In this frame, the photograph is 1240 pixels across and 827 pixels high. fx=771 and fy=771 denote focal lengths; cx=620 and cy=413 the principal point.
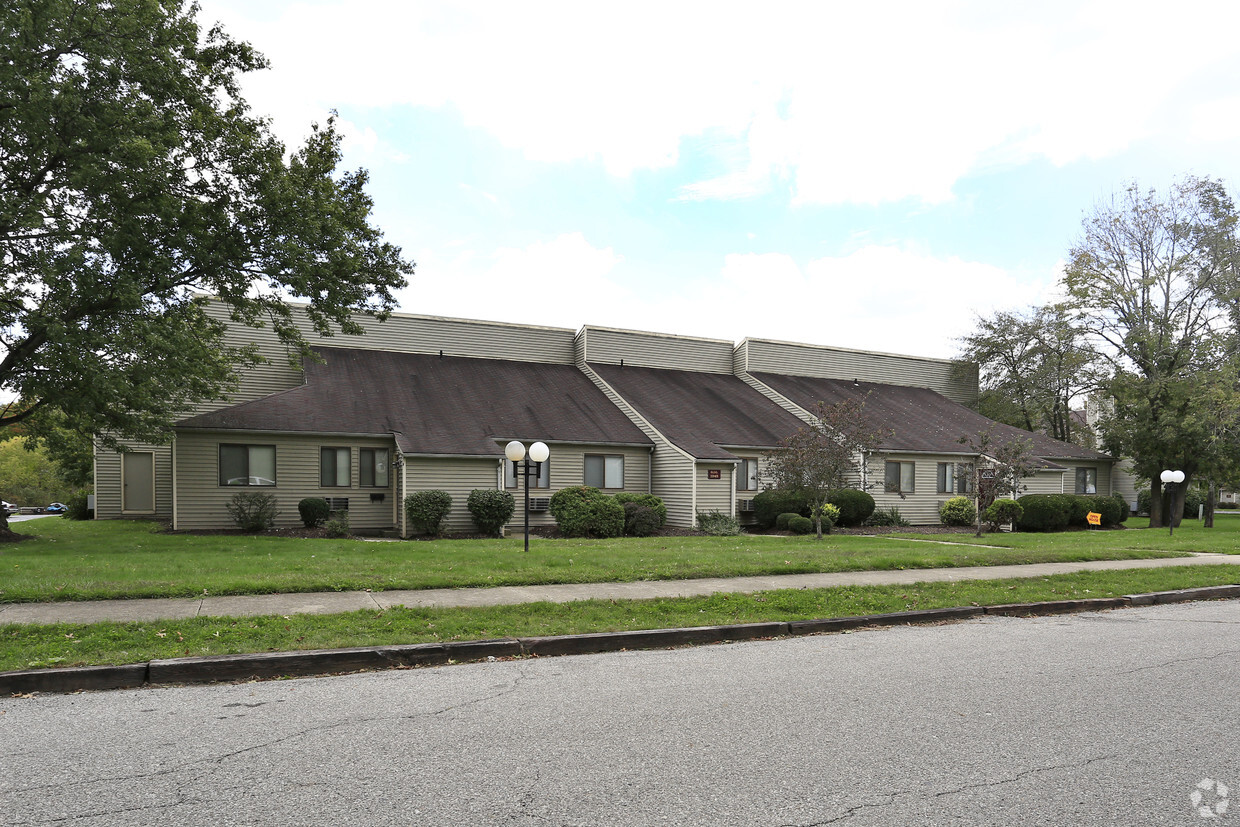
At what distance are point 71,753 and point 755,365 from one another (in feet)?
106

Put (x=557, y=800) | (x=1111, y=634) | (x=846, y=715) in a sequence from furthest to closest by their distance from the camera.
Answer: (x=1111, y=634)
(x=846, y=715)
(x=557, y=800)

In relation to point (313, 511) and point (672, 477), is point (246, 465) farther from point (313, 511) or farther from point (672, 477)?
point (672, 477)

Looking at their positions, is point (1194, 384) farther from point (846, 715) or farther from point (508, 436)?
point (846, 715)

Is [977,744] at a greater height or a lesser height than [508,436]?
→ lesser

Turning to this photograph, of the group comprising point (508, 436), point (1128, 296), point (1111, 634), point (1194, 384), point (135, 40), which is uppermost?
point (135, 40)

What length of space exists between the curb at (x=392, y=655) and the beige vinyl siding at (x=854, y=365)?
85.7 feet

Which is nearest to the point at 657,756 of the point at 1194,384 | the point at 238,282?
the point at 238,282

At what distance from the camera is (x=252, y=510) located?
21234mm

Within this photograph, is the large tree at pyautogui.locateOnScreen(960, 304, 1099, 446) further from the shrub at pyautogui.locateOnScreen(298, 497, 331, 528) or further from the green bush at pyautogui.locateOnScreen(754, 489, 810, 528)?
the shrub at pyautogui.locateOnScreen(298, 497, 331, 528)

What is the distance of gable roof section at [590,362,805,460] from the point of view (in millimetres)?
26078

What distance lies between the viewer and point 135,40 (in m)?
15.6

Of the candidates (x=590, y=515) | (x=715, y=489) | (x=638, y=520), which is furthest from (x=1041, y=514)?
(x=590, y=515)

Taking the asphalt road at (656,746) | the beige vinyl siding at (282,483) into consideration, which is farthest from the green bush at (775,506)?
Answer: the asphalt road at (656,746)

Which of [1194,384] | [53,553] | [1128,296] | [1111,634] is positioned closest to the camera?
[1111,634]
